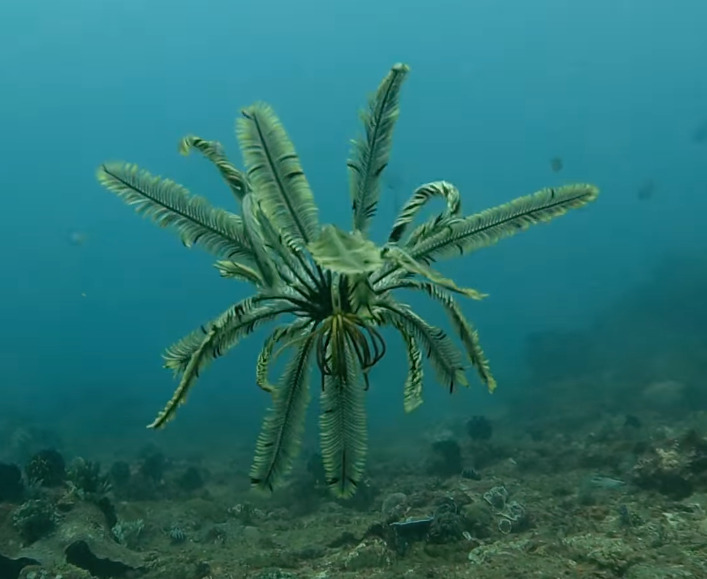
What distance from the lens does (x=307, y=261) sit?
592 centimetres

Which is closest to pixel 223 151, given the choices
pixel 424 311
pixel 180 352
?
pixel 180 352

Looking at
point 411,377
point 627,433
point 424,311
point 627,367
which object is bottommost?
point 411,377

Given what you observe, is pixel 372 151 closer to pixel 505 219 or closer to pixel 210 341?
pixel 505 219

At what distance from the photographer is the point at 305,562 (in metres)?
9.14

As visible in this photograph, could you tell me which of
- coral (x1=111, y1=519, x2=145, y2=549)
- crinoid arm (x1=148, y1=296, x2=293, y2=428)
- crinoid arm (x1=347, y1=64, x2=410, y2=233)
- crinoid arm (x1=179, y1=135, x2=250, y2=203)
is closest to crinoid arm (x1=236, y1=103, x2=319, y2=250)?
crinoid arm (x1=179, y1=135, x2=250, y2=203)

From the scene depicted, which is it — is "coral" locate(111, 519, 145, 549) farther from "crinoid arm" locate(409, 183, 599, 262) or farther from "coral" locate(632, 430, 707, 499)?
"coral" locate(632, 430, 707, 499)

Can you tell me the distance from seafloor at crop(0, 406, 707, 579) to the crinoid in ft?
10.5

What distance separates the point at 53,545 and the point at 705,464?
442 inches

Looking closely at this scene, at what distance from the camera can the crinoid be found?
5617 mm

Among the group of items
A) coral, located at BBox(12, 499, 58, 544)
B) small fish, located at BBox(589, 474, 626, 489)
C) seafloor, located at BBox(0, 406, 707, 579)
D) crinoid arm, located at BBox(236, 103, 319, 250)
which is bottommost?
coral, located at BBox(12, 499, 58, 544)

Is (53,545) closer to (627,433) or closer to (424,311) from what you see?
(627,433)

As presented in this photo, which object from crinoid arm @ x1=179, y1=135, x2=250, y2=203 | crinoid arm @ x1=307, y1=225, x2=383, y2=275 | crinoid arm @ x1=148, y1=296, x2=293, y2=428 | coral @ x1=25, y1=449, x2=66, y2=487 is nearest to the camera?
crinoid arm @ x1=307, y1=225, x2=383, y2=275

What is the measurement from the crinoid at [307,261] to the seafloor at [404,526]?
10.5 ft

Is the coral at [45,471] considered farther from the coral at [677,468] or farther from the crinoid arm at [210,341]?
the coral at [677,468]
